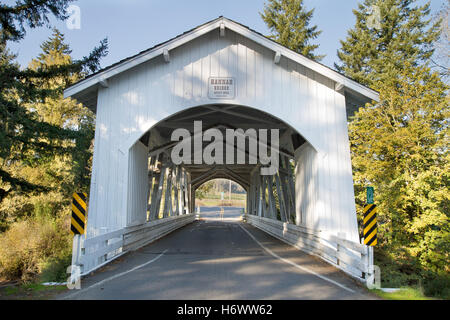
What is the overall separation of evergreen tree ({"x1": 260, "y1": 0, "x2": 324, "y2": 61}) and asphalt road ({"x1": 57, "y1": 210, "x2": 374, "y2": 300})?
21.5m

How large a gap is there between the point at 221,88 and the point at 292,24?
20.4 metres

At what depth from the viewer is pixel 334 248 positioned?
23.2 ft

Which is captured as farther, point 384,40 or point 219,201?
point 219,201

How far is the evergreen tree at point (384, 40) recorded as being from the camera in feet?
66.8

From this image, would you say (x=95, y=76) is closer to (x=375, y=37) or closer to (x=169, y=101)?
(x=169, y=101)

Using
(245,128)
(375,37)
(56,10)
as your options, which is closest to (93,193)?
(56,10)

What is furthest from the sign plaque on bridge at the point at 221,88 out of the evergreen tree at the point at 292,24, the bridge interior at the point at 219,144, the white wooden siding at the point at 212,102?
the evergreen tree at the point at 292,24

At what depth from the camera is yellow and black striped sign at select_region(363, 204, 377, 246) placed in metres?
5.60

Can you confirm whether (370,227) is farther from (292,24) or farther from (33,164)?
(292,24)

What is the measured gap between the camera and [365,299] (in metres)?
4.43

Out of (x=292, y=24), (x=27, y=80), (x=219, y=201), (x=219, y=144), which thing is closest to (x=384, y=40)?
(x=292, y=24)

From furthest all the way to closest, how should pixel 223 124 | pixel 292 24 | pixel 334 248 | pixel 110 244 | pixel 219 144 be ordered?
1. pixel 292 24
2. pixel 219 144
3. pixel 223 124
4. pixel 110 244
5. pixel 334 248

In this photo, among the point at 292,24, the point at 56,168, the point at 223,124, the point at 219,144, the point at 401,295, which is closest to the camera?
the point at 401,295

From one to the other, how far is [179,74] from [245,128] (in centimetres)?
494
